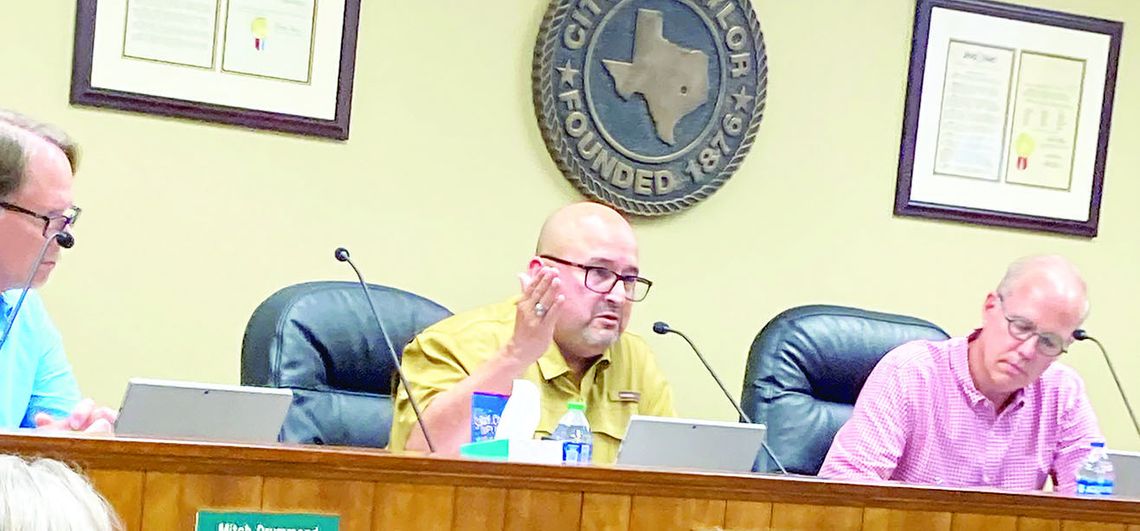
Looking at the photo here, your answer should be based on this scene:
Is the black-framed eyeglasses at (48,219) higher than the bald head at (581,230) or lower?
lower

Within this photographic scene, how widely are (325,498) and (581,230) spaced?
1.16 meters

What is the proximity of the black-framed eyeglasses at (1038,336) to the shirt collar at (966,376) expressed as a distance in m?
0.10

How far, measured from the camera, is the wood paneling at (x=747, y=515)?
2.24 m

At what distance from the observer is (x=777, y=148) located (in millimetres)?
3955

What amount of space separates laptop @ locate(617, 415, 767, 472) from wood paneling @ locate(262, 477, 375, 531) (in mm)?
456

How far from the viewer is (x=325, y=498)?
6.55 feet

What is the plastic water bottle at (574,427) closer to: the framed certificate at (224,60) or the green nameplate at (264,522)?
the green nameplate at (264,522)

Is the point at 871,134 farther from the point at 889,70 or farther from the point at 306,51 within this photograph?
the point at 306,51

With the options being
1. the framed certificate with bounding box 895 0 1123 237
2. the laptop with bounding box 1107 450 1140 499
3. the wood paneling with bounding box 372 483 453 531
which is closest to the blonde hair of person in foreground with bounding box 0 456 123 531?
the wood paneling with bounding box 372 483 453 531

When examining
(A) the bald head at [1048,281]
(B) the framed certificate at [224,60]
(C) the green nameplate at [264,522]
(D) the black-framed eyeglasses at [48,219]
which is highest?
(B) the framed certificate at [224,60]

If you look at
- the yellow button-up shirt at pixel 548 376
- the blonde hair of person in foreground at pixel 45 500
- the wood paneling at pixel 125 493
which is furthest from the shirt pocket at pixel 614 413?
the blonde hair of person in foreground at pixel 45 500

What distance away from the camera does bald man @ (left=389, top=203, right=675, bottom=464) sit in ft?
8.94

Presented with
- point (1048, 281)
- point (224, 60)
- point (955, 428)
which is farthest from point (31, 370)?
point (1048, 281)

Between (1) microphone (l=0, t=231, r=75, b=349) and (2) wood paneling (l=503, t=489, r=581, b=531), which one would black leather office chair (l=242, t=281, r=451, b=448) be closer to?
(1) microphone (l=0, t=231, r=75, b=349)
